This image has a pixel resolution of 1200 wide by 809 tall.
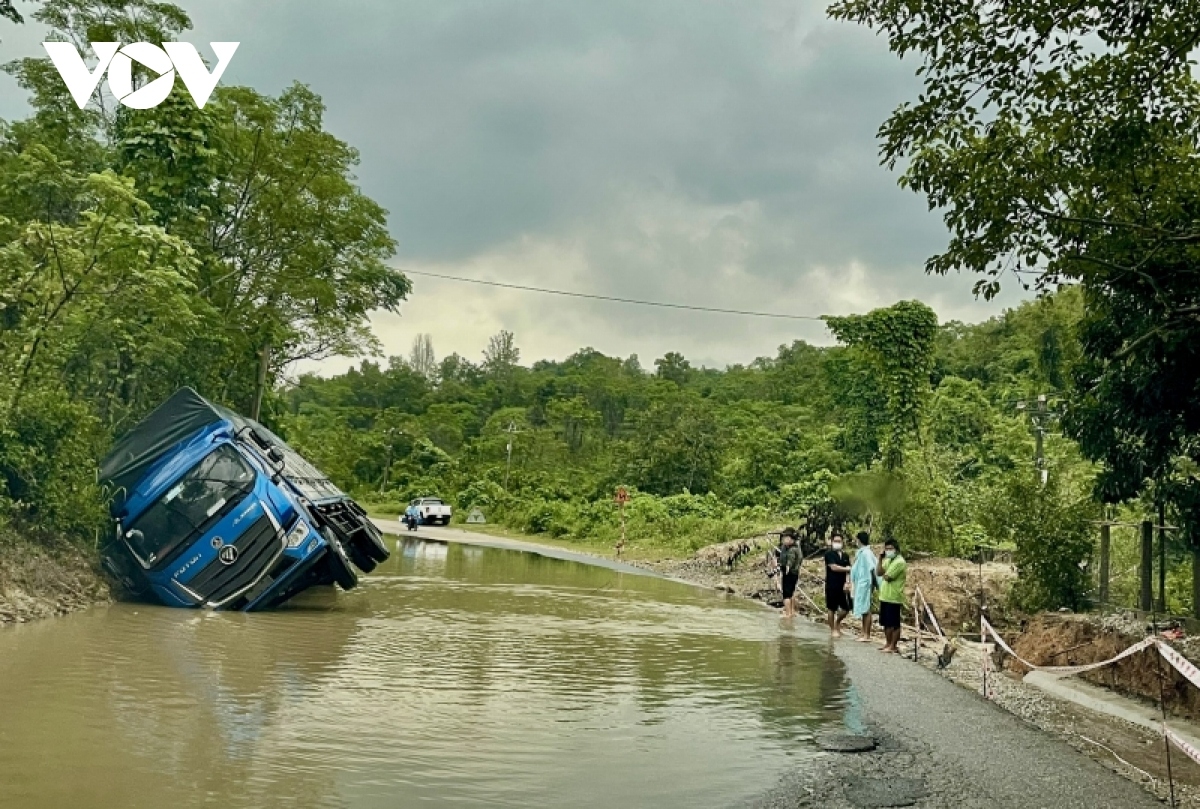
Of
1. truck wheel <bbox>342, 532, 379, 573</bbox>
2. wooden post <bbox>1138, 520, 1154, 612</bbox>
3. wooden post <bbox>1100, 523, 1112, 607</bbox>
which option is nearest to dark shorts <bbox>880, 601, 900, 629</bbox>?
wooden post <bbox>1100, 523, 1112, 607</bbox>

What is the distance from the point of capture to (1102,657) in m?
12.1

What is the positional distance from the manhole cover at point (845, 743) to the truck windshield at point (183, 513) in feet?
33.4

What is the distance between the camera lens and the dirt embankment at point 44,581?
14141 millimetres

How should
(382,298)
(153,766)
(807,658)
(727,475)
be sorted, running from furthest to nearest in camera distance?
1. (727,475)
2. (382,298)
3. (807,658)
4. (153,766)

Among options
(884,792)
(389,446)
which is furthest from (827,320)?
(389,446)

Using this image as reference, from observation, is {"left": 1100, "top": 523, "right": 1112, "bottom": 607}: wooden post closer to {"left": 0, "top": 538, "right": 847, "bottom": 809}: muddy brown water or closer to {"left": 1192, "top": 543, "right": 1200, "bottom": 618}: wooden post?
{"left": 1192, "top": 543, "right": 1200, "bottom": 618}: wooden post

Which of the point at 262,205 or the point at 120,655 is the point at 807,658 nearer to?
the point at 120,655

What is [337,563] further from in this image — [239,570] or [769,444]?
[769,444]

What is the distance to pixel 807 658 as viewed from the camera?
562 inches

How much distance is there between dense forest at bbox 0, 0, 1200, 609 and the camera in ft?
29.6

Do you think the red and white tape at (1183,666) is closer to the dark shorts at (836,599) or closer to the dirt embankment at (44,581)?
the dark shorts at (836,599)

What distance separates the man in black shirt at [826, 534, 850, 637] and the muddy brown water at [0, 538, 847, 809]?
0.70 metres

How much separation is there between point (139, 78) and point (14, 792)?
68.0ft

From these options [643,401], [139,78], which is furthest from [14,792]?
[643,401]
